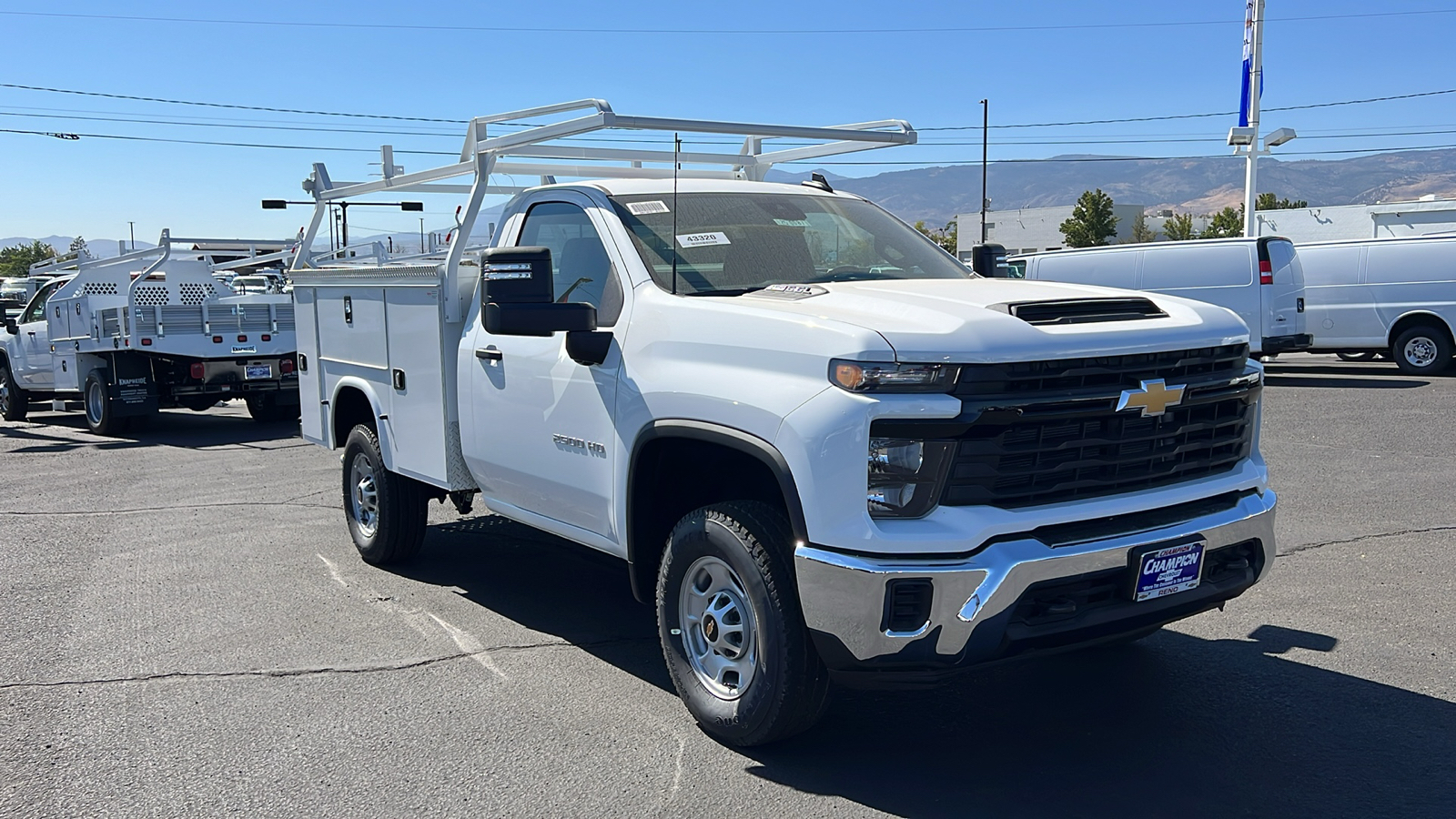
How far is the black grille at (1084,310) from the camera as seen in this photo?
3945 millimetres

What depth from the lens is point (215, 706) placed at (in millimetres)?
4832

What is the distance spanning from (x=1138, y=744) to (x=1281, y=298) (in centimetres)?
1505

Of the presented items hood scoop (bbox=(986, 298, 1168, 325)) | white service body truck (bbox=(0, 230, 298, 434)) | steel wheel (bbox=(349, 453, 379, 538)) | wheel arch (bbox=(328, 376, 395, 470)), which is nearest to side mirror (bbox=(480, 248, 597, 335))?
hood scoop (bbox=(986, 298, 1168, 325))

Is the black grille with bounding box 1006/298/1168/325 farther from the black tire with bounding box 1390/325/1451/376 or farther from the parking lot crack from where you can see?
the black tire with bounding box 1390/325/1451/376

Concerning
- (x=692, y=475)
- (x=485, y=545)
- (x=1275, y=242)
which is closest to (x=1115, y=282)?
(x=1275, y=242)

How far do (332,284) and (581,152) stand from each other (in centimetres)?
194

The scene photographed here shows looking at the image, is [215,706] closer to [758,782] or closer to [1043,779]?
[758,782]

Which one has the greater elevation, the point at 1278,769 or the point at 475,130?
the point at 475,130

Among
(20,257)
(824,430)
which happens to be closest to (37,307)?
(824,430)

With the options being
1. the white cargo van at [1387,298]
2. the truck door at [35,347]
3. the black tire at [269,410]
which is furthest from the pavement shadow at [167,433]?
the white cargo van at [1387,298]

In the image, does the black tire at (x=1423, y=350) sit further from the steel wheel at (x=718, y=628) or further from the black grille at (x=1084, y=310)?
the steel wheel at (x=718, y=628)

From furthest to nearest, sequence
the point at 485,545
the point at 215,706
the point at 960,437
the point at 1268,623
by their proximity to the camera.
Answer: the point at 485,545, the point at 1268,623, the point at 215,706, the point at 960,437

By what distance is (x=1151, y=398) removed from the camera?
3938 millimetres

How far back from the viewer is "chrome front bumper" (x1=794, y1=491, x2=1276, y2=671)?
11.6ft
